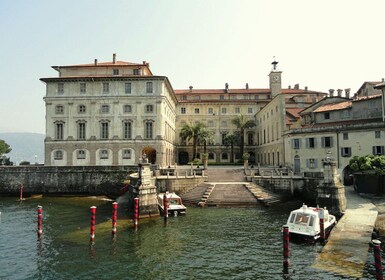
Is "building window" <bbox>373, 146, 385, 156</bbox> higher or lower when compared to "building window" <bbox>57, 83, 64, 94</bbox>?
lower

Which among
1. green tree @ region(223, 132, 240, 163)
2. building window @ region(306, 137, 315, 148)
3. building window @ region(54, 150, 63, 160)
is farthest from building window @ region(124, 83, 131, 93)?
building window @ region(306, 137, 315, 148)

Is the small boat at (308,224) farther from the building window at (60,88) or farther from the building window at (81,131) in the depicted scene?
the building window at (60,88)

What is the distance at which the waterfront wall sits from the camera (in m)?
45.2

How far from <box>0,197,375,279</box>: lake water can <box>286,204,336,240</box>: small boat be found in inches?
33.4

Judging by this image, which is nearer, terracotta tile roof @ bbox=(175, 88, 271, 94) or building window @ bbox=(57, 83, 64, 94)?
building window @ bbox=(57, 83, 64, 94)

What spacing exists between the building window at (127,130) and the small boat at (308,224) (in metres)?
36.5

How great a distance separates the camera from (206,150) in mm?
74812

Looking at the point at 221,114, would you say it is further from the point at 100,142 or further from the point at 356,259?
the point at 356,259

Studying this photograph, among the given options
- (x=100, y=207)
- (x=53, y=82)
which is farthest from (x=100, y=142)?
(x=100, y=207)

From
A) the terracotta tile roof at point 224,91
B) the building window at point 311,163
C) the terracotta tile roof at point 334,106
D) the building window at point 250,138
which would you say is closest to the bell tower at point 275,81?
the terracotta tile roof at point 224,91

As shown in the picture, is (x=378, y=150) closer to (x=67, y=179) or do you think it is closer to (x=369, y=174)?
(x=369, y=174)

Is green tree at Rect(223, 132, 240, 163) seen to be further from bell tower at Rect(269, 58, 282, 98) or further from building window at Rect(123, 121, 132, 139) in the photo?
building window at Rect(123, 121, 132, 139)

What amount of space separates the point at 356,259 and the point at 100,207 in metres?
27.7

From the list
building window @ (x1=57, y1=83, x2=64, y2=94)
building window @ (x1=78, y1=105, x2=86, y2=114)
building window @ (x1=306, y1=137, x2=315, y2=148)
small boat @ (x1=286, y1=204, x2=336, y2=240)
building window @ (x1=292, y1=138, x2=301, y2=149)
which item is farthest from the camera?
building window @ (x1=57, y1=83, x2=64, y2=94)
